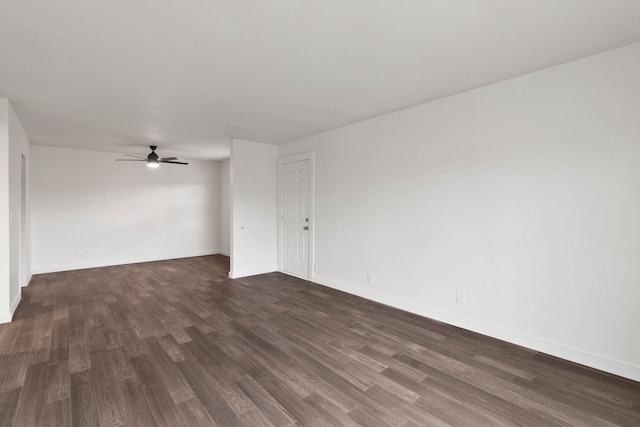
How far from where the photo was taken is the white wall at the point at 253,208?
5.44 meters

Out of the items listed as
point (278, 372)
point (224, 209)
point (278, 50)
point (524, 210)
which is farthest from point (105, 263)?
point (524, 210)

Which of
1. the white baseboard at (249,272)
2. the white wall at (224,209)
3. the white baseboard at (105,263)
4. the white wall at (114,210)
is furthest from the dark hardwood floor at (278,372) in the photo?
the white wall at (224,209)

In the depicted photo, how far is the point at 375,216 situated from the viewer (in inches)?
162

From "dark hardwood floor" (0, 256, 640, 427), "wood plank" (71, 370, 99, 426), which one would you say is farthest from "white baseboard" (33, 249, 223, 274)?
"wood plank" (71, 370, 99, 426)

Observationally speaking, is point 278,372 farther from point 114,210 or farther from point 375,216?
point 114,210

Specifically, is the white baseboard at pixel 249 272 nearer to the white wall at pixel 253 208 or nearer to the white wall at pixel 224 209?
the white wall at pixel 253 208

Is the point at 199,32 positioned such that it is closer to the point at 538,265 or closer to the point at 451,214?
the point at 451,214

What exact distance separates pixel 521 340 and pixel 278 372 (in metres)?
2.33

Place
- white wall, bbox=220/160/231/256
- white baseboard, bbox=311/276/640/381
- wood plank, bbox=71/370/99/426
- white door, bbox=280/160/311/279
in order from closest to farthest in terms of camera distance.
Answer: wood plank, bbox=71/370/99/426 < white baseboard, bbox=311/276/640/381 < white door, bbox=280/160/311/279 < white wall, bbox=220/160/231/256

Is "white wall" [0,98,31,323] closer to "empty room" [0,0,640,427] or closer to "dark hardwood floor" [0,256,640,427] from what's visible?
"empty room" [0,0,640,427]

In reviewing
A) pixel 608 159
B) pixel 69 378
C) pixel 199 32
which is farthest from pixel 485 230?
pixel 69 378

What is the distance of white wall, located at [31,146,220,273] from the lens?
19.4ft

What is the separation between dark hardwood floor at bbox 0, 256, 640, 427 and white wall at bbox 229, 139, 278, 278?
1657 mm

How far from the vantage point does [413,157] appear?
3.69 metres
